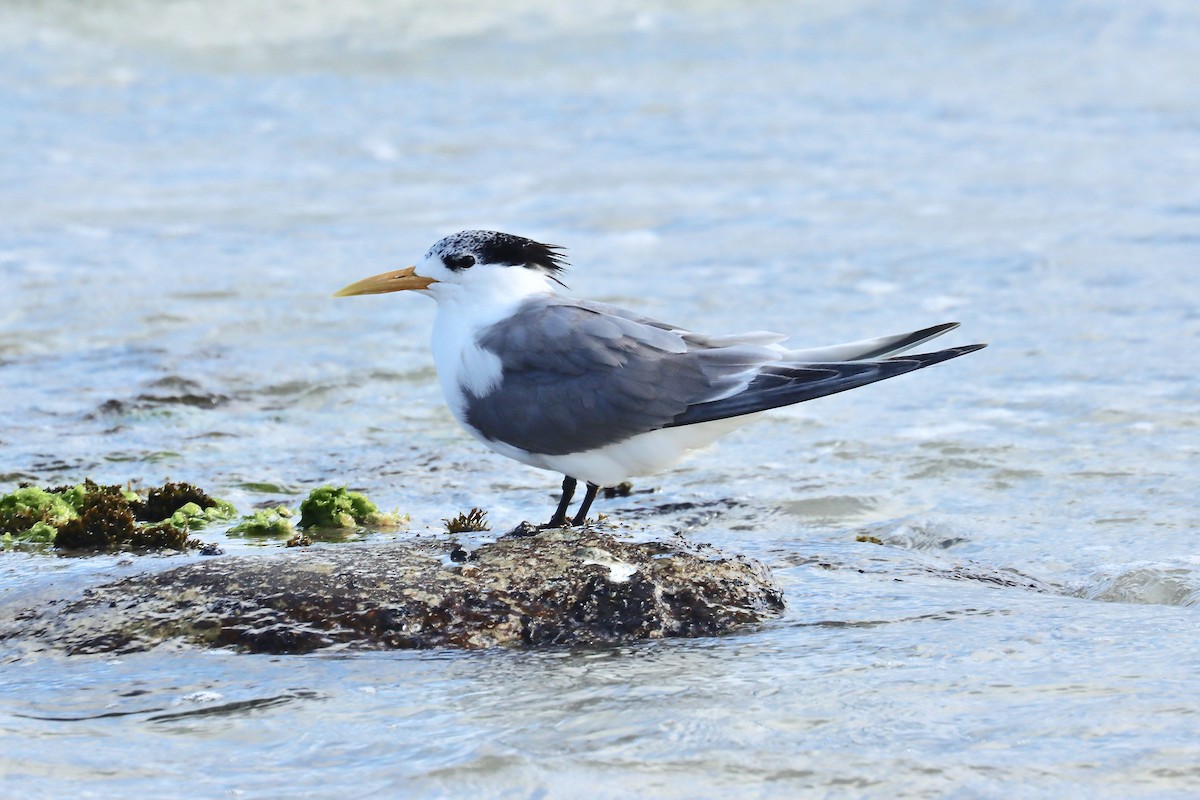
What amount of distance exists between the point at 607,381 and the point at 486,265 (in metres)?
0.68

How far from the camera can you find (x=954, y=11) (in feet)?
63.6

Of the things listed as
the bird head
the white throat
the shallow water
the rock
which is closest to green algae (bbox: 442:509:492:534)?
the white throat

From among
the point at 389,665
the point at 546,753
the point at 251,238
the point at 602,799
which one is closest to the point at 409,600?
the point at 389,665

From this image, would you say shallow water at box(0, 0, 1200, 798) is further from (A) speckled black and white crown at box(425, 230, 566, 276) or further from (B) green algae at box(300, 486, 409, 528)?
(A) speckled black and white crown at box(425, 230, 566, 276)

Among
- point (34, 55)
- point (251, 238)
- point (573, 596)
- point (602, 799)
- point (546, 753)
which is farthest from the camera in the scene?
point (34, 55)

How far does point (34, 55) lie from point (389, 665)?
639 inches

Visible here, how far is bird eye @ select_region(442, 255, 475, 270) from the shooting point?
211 inches

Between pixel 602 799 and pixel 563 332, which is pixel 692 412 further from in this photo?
pixel 602 799

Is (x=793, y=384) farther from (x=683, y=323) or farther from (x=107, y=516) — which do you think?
(x=683, y=323)

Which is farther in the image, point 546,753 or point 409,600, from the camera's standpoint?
point 409,600

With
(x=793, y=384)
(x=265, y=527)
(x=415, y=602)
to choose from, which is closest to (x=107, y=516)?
(x=265, y=527)

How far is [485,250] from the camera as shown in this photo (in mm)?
5348

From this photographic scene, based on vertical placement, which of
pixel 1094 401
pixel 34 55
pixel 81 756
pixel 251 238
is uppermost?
pixel 34 55

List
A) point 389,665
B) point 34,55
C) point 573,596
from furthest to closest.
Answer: point 34,55 → point 573,596 → point 389,665
